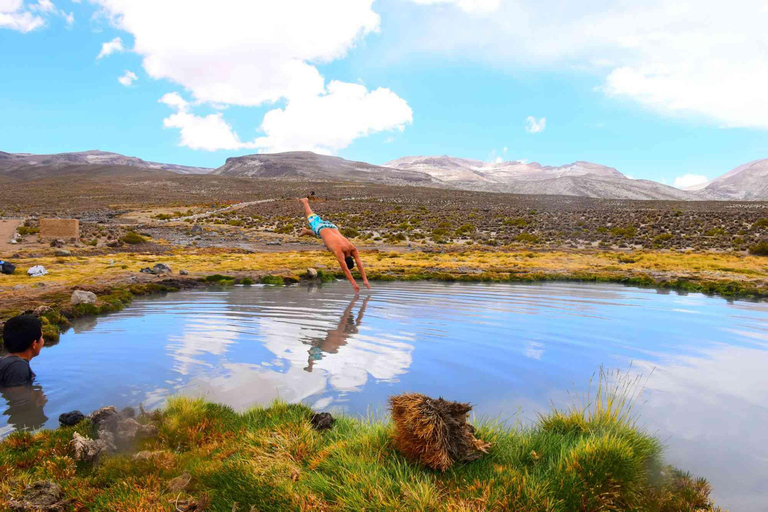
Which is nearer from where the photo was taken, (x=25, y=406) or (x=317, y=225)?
(x=25, y=406)

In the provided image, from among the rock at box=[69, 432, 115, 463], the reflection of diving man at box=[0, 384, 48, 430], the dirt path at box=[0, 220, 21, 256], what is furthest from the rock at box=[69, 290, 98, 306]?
the dirt path at box=[0, 220, 21, 256]

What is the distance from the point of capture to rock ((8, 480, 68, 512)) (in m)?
3.91

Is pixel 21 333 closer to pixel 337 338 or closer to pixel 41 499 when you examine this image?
pixel 41 499

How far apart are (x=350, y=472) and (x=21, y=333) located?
236 inches

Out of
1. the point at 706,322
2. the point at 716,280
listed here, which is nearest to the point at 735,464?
the point at 706,322

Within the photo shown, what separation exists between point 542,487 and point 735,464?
2.88 metres

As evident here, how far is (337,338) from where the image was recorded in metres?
10.2

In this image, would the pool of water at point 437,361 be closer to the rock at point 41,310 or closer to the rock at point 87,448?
the rock at point 41,310

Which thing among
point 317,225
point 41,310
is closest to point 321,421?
point 41,310

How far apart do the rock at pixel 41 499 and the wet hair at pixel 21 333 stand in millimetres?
3838

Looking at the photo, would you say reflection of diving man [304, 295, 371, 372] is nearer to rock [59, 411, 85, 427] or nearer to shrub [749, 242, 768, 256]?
rock [59, 411, 85, 427]

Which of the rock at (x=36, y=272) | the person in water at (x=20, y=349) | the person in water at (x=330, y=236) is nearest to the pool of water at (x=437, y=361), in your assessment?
the person in water at (x=20, y=349)

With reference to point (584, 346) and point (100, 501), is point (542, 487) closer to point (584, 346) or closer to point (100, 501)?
point (100, 501)

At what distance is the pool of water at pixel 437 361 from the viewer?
6.23m
